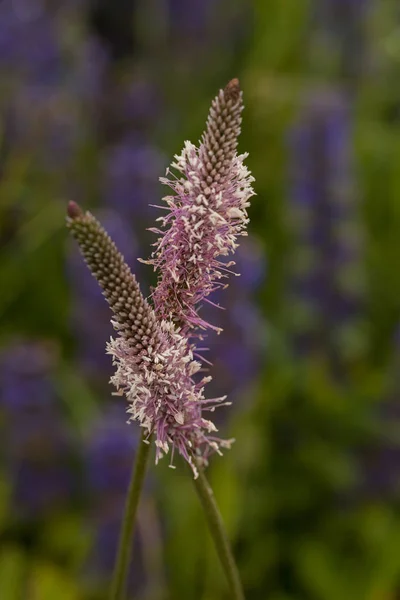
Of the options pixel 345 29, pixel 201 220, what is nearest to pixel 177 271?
pixel 201 220

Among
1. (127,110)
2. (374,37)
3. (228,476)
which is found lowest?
(228,476)

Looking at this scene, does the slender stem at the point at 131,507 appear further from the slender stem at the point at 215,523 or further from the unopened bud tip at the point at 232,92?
the unopened bud tip at the point at 232,92

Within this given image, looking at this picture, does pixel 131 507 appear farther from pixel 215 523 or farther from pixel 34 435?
pixel 34 435

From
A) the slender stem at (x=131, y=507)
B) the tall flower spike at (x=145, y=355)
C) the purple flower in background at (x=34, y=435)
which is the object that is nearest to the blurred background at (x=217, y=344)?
the purple flower in background at (x=34, y=435)

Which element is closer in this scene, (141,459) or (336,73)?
(141,459)

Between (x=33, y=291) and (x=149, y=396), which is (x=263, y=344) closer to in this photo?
(x=33, y=291)

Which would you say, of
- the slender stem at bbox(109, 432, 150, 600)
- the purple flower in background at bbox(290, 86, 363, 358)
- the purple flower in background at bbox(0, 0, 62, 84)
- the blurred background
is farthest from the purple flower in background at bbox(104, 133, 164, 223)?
the slender stem at bbox(109, 432, 150, 600)

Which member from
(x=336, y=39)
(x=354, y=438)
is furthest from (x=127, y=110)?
(x=354, y=438)
